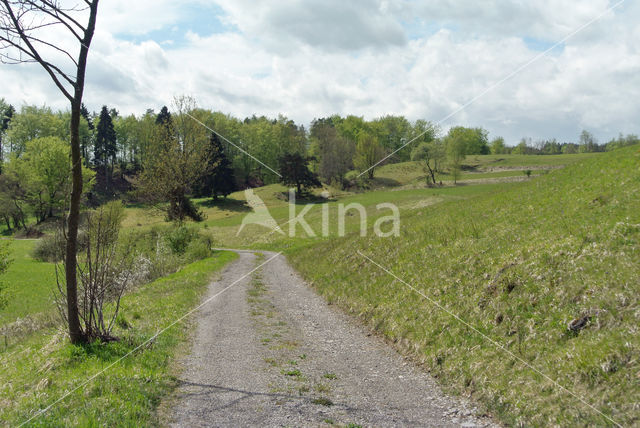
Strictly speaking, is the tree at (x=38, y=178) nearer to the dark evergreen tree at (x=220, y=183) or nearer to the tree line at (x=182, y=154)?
the tree line at (x=182, y=154)

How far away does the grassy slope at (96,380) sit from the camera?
5.85 m

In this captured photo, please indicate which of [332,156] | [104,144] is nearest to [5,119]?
[104,144]

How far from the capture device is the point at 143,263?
88.4 feet

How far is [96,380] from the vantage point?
6.88 m

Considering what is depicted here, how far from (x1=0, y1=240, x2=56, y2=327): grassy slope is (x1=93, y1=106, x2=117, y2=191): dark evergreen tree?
64621 mm

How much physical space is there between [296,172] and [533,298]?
67.8 m

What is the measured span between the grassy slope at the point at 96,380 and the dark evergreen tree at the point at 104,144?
10096cm

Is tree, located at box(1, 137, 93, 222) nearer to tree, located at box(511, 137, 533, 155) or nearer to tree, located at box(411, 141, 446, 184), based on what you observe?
tree, located at box(411, 141, 446, 184)

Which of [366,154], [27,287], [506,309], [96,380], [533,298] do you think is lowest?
[27,287]

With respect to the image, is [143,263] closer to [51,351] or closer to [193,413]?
[51,351]

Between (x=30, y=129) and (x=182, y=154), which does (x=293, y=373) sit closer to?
(x=182, y=154)

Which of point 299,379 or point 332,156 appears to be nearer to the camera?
point 299,379

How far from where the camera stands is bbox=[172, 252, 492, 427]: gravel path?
640cm

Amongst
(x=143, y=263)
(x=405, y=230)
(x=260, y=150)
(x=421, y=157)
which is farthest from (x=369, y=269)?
(x=260, y=150)
